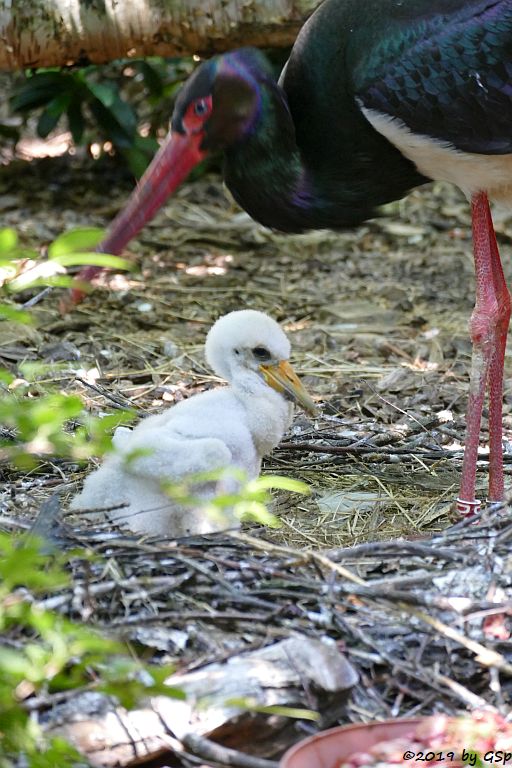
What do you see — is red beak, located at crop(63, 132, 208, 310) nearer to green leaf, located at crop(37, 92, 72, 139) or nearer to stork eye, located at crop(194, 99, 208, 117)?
stork eye, located at crop(194, 99, 208, 117)

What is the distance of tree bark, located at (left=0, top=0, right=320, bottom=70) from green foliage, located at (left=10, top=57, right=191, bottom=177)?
115 centimetres

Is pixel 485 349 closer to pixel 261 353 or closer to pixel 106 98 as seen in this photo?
pixel 261 353

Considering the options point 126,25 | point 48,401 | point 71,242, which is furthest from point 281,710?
point 126,25

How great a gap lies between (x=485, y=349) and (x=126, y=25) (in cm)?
300

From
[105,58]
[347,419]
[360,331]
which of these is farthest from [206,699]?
[105,58]

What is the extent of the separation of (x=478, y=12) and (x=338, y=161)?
765 millimetres

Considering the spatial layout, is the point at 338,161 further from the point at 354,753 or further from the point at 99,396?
the point at 354,753

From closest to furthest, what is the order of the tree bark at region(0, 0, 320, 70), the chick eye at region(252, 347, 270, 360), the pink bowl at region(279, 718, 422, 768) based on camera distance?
1. the pink bowl at region(279, 718, 422, 768)
2. the chick eye at region(252, 347, 270, 360)
3. the tree bark at region(0, 0, 320, 70)

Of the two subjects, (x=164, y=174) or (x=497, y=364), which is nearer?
(x=164, y=174)

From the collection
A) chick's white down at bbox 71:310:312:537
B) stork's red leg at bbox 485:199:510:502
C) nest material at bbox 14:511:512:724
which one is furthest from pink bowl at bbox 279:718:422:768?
stork's red leg at bbox 485:199:510:502

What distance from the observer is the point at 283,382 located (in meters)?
4.49

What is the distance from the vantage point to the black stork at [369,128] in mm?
4574

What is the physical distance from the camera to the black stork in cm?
457

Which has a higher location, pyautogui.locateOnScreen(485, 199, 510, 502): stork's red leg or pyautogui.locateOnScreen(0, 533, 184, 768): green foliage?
pyautogui.locateOnScreen(0, 533, 184, 768): green foliage
